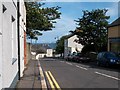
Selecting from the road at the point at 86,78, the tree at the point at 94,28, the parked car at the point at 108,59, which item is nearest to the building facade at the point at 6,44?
the road at the point at 86,78

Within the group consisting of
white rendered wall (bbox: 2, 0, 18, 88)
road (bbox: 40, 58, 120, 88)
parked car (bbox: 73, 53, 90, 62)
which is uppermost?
white rendered wall (bbox: 2, 0, 18, 88)

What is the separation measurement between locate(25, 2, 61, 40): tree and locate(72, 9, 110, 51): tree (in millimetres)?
10230

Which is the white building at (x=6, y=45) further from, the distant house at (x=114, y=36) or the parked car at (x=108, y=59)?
the distant house at (x=114, y=36)

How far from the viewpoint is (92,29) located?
5497 cm

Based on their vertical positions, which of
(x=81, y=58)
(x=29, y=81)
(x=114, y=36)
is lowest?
(x=81, y=58)

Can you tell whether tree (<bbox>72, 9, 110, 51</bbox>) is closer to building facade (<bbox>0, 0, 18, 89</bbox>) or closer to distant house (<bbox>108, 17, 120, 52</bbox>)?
distant house (<bbox>108, 17, 120, 52</bbox>)

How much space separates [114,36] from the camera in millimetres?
42062

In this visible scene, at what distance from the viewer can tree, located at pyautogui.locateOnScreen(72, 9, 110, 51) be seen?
54.6 metres

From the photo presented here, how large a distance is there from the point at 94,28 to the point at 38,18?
1462 cm

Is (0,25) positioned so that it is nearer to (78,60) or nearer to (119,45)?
(119,45)

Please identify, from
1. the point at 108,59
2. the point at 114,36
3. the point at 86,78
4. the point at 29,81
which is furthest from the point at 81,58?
the point at 29,81

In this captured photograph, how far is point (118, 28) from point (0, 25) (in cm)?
3473

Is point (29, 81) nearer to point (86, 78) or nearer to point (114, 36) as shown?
point (86, 78)

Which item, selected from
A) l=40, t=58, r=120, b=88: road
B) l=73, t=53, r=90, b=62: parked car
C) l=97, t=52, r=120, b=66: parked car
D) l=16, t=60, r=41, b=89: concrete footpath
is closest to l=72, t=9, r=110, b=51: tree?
l=73, t=53, r=90, b=62: parked car
